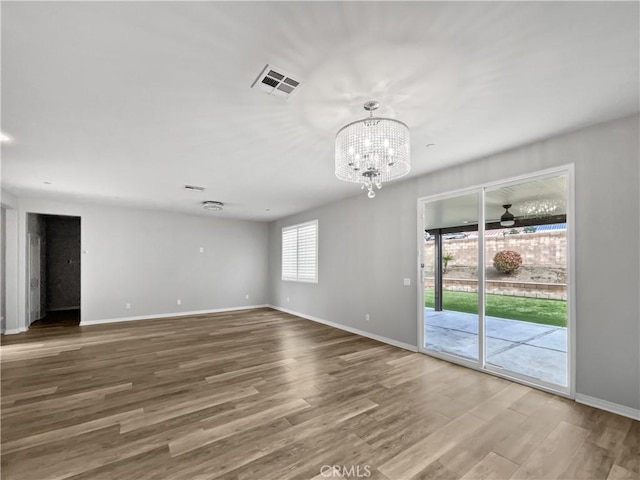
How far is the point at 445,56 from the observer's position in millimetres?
1792

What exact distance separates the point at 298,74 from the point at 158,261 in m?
6.69

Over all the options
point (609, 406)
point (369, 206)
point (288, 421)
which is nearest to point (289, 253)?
point (369, 206)

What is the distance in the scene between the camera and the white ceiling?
1.50 meters

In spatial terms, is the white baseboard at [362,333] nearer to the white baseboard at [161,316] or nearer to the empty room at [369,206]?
the empty room at [369,206]

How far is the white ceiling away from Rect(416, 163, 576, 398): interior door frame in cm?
47

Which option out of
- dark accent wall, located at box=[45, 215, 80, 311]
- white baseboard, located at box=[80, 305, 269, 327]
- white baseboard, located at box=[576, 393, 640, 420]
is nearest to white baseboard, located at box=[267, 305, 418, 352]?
white baseboard, located at box=[80, 305, 269, 327]

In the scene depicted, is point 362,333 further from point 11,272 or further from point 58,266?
point 58,266

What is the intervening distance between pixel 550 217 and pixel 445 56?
2.50 meters

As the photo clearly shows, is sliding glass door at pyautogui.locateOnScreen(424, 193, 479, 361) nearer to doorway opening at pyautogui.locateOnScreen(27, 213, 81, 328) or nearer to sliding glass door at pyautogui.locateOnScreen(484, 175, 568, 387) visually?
sliding glass door at pyautogui.locateOnScreen(484, 175, 568, 387)

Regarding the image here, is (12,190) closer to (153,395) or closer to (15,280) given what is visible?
(15,280)

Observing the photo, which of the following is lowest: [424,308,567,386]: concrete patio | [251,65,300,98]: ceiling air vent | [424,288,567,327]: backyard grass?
[424,308,567,386]: concrete patio

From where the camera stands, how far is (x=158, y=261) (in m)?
7.10

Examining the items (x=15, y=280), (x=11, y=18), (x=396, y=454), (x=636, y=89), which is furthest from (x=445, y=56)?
(x=15, y=280)

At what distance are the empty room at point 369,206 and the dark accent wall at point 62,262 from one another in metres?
3.32
